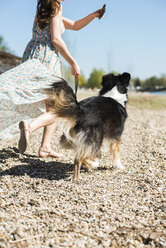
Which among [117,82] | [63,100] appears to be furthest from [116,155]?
[63,100]

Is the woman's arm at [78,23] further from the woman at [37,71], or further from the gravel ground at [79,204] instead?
the gravel ground at [79,204]

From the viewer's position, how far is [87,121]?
10.6 feet

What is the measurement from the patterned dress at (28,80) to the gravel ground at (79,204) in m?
0.68

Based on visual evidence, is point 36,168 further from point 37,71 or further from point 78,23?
point 78,23

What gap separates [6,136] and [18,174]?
690 mm

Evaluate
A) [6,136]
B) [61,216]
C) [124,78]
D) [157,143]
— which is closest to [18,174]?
[6,136]

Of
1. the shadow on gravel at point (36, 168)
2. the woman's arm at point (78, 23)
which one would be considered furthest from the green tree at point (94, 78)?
the shadow on gravel at point (36, 168)

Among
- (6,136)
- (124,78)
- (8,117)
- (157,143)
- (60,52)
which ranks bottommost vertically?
(157,143)

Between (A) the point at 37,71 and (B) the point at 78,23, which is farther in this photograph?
(B) the point at 78,23

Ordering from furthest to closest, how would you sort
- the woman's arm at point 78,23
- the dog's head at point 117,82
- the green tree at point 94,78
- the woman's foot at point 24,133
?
the green tree at point 94,78
the dog's head at point 117,82
the woman's arm at point 78,23
the woman's foot at point 24,133

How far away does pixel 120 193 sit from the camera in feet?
9.25

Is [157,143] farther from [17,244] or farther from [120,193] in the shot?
[17,244]

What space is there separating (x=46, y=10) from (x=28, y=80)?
0.89m

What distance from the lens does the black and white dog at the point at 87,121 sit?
301 cm
